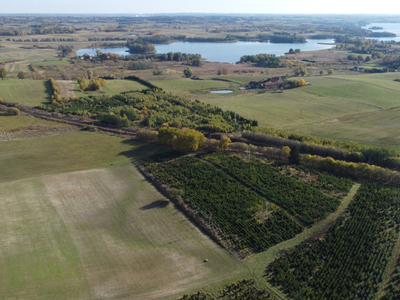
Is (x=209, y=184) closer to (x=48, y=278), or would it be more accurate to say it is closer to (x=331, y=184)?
(x=331, y=184)

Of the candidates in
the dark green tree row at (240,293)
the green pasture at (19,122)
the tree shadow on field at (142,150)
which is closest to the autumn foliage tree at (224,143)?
the tree shadow on field at (142,150)

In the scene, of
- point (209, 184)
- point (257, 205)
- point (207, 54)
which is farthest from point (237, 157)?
point (207, 54)

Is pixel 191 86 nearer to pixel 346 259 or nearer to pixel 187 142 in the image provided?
pixel 187 142

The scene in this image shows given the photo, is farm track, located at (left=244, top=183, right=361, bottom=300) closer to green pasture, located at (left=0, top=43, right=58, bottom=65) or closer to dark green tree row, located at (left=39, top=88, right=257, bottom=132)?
dark green tree row, located at (left=39, top=88, right=257, bottom=132)

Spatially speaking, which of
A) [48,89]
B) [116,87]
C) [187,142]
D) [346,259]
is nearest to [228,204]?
[346,259]

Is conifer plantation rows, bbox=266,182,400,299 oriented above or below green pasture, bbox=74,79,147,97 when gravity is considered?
below

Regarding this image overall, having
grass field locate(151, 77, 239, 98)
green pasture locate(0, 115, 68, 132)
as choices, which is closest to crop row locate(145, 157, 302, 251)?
green pasture locate(0, 115, 68, 132)

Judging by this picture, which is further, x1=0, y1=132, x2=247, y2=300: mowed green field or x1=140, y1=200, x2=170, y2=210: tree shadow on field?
x1=140, y1=200, x2=170, y2=210: tree shadow on field
